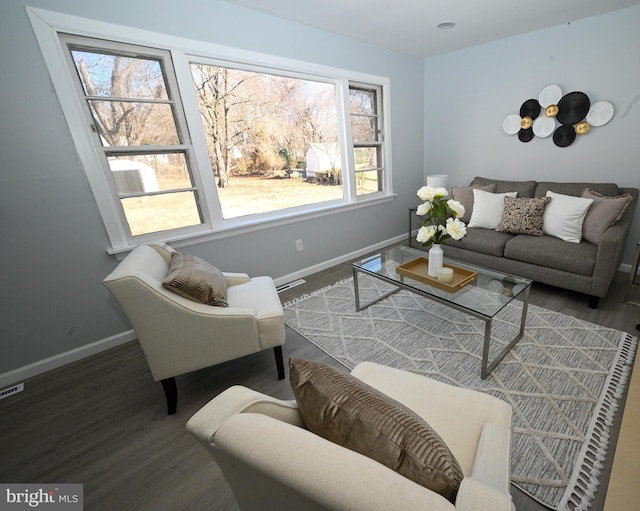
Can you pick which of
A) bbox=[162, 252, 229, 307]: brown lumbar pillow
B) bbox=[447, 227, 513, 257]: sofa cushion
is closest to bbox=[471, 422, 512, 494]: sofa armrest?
bbox=[162, 252, 229, 307]: brown lumbar pillow

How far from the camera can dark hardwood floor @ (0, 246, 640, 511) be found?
119cm

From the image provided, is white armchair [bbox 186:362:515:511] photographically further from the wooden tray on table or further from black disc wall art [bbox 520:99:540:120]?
black disc wall art [bbox 520:99:540:120]

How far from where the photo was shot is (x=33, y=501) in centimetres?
117

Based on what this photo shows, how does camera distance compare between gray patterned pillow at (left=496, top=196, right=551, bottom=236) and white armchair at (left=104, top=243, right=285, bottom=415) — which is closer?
white armchair at (left=104, top=243, right=285, bottom=415)

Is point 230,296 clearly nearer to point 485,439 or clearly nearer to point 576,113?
point 485,439

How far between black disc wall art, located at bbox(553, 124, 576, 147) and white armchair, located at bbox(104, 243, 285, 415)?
132 inches

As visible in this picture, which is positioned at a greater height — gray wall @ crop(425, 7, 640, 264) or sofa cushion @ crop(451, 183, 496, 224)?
gray wall @ crop(425, 7, 640, 264)

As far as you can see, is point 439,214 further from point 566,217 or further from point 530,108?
point 530,108

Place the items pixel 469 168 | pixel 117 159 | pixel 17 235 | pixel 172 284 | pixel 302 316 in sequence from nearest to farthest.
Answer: pixel 172 284 → pixel 17 235 → pixel 117 159 → pixel 302 316 → pixel 469 168

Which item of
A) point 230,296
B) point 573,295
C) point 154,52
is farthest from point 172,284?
point 573,295

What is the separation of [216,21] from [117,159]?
1295mm

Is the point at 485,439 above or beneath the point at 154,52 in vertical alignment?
beneath

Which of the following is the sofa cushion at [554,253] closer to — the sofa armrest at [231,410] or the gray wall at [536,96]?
the gray wall at [536,96]

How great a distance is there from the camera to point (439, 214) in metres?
1.75
